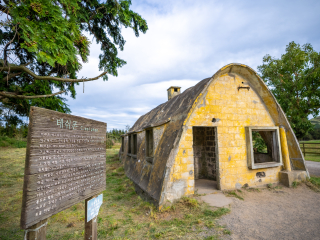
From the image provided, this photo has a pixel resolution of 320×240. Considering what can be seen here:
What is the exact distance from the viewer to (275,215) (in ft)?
15.3

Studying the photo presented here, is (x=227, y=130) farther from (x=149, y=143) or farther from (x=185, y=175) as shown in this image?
(x=149, y=143)

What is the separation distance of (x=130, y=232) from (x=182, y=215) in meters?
1.47

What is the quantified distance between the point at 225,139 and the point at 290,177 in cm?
310

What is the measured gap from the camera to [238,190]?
19.7ft

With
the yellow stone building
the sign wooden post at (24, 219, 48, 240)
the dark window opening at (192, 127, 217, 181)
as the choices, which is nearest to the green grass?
the yellow stone building

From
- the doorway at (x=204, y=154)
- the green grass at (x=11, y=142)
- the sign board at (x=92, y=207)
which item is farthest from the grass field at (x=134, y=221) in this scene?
the green grass at (x=11, y=142)

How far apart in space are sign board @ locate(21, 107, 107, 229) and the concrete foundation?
712 centimetres

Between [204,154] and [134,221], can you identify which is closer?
[134,221]

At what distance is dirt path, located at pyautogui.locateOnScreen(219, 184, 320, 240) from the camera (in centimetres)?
381

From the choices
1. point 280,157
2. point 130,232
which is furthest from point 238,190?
point 130,232

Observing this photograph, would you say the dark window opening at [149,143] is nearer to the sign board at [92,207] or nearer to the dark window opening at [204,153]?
the dark window opening at [204,153]

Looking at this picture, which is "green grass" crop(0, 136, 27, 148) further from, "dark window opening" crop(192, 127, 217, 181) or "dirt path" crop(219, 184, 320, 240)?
"dirt path" crop(219, 184, 320, 240)

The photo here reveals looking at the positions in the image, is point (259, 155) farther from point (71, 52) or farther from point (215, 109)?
point (71, 52)

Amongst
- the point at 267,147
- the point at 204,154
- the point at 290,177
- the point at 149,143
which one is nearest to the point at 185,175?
the point at 149,143
